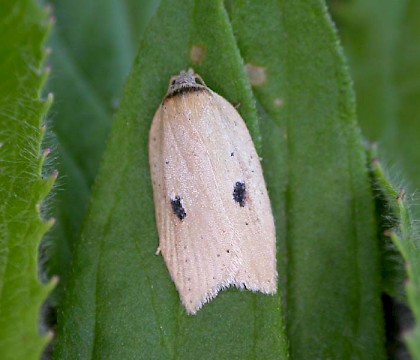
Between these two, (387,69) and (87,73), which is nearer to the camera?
(87,73)

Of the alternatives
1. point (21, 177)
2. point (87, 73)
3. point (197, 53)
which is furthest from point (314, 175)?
point (87, 73)

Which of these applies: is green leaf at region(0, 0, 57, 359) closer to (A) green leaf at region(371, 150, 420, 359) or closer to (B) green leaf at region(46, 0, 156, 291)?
(B) green leaf at region(46, 0, 156, 291)

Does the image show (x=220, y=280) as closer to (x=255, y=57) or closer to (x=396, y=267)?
(x=396, y=267)

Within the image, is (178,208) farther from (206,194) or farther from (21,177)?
(21,177)

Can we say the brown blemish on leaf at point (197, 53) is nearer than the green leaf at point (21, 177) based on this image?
No

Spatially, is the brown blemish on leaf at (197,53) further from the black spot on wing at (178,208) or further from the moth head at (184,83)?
the black spot on wing at (178,208)

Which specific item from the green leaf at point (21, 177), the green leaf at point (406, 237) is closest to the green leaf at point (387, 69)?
the green leaf at point (406, 237)
